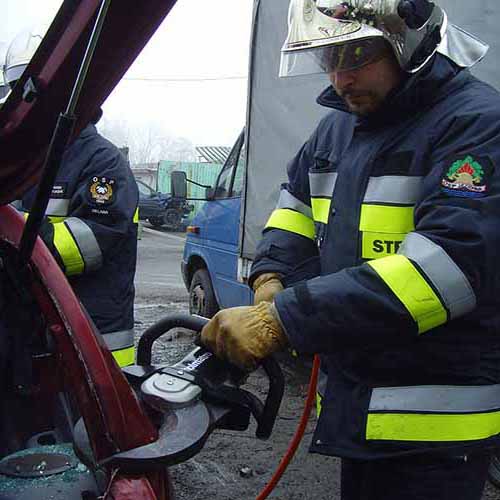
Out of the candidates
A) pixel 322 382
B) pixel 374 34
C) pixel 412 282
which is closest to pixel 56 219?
pixel 322 382

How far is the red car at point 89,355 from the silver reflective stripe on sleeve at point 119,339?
0.83 meters

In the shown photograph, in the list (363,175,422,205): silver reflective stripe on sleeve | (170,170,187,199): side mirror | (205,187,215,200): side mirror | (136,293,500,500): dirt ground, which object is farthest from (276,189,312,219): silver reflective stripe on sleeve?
(205,187,215,200): side mirror

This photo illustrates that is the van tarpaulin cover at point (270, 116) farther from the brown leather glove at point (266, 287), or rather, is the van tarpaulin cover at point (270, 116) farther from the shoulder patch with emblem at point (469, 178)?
the shoulder patch with emblem at point (469, 178)

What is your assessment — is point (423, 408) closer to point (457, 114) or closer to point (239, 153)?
point (457, 114)

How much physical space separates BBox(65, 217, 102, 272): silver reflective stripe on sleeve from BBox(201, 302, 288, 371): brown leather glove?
3.53 feet

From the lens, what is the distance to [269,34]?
15.3 ft

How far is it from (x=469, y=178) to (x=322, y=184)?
22.3 inches

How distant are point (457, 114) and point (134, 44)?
0.80 metres

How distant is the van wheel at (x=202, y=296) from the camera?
6250mm

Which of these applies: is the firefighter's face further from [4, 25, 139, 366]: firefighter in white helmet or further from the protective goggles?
[4, 25, 139, 366]: firefighter in white helmet

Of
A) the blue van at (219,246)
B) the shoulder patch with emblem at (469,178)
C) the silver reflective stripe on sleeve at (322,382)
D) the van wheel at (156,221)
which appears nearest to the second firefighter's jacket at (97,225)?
the silver reflective stripe on sleeve at (322,382)

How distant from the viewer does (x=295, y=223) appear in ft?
7.17

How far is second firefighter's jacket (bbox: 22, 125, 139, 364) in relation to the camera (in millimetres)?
2590

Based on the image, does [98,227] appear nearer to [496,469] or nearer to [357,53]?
[357,53]
